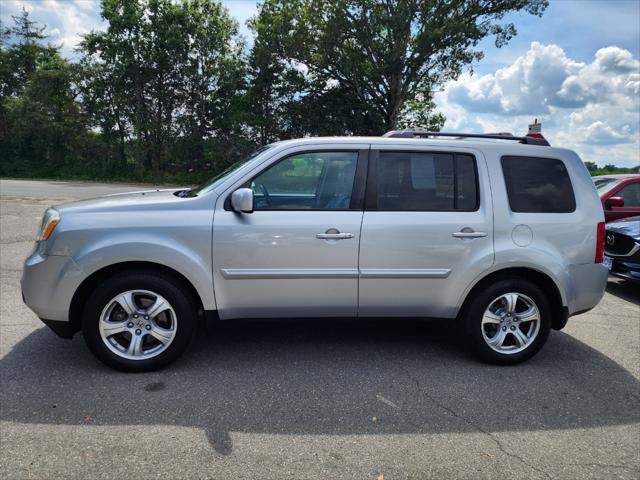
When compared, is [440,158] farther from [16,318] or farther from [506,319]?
[16,318]

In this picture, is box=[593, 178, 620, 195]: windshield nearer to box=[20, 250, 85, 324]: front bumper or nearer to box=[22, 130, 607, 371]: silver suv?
box=[22, 130, 607, 371]: silver suv

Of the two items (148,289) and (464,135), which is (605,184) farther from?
(148,289)

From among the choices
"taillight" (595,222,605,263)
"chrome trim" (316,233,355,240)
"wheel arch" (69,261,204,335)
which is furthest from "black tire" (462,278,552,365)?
"wheel arch" (69,261,204,335)

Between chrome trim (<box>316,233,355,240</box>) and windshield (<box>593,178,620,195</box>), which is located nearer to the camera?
chrome trim (<box>316,233,355,240</box>)

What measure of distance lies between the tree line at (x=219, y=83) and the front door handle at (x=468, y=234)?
67.2ft

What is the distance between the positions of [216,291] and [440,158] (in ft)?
6.86

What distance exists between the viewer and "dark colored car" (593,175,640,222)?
311 inches

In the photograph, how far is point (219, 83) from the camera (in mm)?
27547

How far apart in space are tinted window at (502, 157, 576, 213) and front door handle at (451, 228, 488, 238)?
365mm

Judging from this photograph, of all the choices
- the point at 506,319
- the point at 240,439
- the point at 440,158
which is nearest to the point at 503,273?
the point at 506,319

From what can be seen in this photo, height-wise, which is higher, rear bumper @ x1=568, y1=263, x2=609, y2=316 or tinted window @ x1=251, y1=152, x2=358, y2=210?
tinted window @ x1=251, y1=152, x2=358, y2=210

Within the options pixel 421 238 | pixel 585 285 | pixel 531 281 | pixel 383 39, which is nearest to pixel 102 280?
pixel 421 238

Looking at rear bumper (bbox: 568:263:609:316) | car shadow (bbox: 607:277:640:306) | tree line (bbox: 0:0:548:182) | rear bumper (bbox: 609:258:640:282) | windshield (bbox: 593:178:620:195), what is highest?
tree line (bbox: 0:0:548:182)

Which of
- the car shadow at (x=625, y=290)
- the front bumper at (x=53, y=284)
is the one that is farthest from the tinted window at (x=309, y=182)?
the car shadow at (x=625, y=290)
